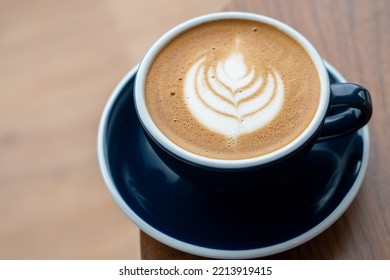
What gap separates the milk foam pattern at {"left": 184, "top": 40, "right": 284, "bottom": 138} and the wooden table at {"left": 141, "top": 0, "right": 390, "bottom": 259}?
194mm

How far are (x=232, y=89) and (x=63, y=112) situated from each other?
2.01 feet

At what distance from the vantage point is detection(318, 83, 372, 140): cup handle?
2.34 feet

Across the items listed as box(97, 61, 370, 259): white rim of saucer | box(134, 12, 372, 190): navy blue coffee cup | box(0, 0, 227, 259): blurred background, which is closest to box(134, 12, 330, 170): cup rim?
box(134, 12, 372, 190): navy blue coffee cup

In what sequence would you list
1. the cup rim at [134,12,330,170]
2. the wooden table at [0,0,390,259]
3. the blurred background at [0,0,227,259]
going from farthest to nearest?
the blurred background at [0,0,227,259]
the wooden table at [0,0,390,259]
the cup rim at [134,12,330,170]

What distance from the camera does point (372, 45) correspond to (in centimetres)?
91

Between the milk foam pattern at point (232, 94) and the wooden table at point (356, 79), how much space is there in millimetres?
194

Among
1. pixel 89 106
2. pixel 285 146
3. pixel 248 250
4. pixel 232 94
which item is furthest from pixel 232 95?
pixel 89 106

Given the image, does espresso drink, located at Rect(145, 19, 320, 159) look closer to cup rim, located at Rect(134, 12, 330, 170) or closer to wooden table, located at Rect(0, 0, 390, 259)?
cup rim, located at Rect(134, 12, 330, 170)

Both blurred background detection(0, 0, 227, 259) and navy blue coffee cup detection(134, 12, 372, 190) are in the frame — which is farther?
blurred background detection(0, 0, 227, 259)

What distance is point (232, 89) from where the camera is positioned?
737 mm

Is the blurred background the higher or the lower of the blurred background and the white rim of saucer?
the higher

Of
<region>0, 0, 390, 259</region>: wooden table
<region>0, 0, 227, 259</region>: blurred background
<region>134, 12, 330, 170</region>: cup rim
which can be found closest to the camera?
<region>134, 12, 330, 170</region>: cup rim

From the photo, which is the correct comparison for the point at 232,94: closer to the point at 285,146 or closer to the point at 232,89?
the point at 232,89

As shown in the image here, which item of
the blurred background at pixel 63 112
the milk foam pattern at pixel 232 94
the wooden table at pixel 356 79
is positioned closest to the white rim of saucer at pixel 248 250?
the wooden table at pixel 356 79
